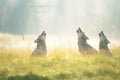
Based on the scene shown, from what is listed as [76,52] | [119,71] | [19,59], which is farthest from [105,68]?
[19,59]

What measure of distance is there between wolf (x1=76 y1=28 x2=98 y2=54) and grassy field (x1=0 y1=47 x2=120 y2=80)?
0.62ft

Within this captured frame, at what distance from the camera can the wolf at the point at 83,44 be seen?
35.0 feet

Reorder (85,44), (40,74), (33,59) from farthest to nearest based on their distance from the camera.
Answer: (85,44)
(33,59)
(40,74)

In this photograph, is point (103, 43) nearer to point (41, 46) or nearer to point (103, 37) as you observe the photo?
point (103, 37)

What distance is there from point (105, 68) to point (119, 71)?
11.0 inches

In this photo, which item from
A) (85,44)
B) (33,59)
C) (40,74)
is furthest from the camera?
(85,44)

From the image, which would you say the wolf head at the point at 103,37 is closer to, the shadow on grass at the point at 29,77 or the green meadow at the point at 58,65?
the green meadow at the point at 58,65

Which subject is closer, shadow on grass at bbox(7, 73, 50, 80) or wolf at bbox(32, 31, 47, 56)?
shadow on grass at bbox(7, 73, 50, 80)

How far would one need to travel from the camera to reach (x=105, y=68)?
9867 millimetres

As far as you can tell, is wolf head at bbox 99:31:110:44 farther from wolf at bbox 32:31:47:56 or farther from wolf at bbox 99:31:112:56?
wolf at bbox 32:31:47:56

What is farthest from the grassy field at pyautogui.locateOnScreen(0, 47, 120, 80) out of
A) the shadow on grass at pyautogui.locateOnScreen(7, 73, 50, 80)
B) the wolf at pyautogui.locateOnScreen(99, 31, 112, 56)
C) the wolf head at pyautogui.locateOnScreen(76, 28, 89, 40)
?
the wolf head at pyautogui.locateOnScreen(76, 28, 89, 40)

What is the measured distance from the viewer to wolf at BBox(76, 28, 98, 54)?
35.0 feet

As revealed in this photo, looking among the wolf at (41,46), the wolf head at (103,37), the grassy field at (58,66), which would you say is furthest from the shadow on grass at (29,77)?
the wolf head at (103,37)

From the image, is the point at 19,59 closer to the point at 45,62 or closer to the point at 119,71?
the point at 45,62
